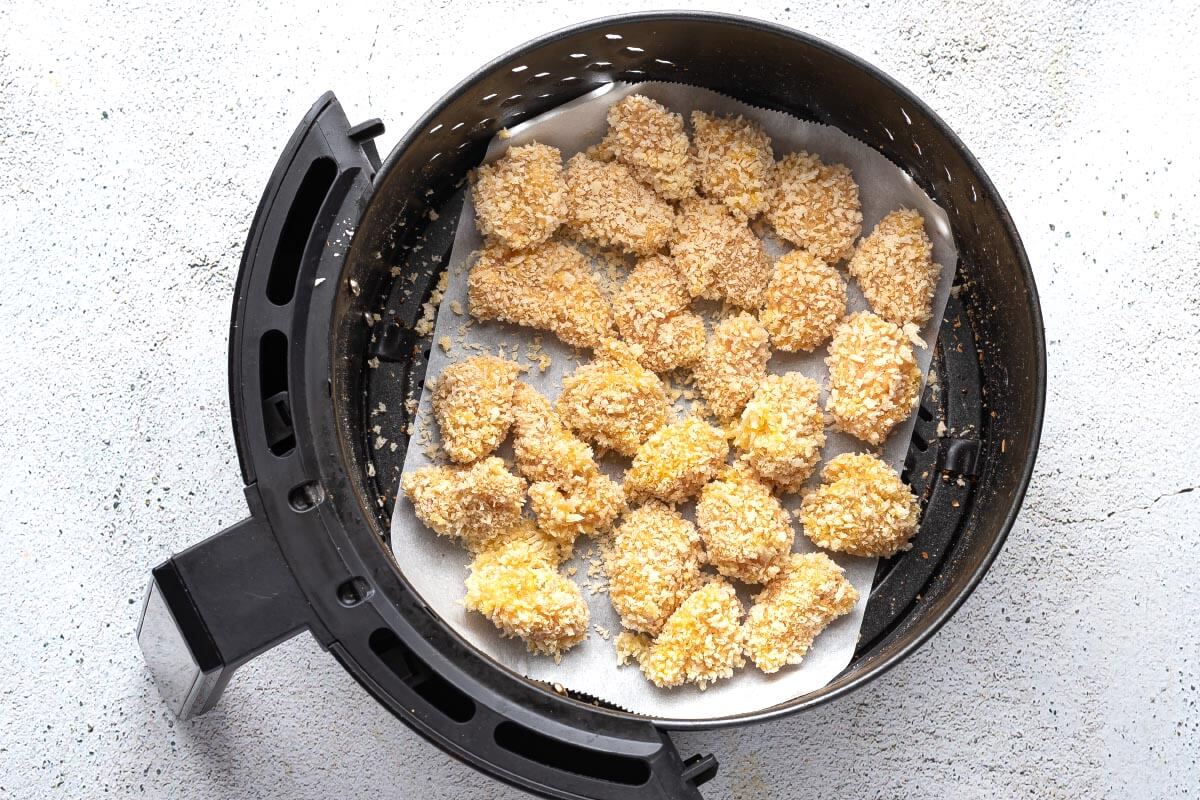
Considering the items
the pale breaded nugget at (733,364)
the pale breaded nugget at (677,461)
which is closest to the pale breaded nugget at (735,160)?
the pale breaded nugget at (733,364)

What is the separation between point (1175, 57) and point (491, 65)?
895 millimetres

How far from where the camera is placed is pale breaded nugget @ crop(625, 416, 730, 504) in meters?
1.16

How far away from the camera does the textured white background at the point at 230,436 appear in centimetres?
121

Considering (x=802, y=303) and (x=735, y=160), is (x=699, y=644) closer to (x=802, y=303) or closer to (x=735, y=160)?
(x=802, y=303)

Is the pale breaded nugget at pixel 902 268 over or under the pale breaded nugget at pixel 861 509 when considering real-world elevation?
over

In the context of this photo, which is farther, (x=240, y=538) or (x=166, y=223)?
(x=166, y=223)

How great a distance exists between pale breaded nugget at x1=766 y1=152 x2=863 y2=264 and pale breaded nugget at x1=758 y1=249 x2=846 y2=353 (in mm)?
25

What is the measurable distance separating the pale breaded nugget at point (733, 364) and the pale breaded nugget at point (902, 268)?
15cm

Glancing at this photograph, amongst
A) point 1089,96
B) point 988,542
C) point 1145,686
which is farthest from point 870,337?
point 1145,686

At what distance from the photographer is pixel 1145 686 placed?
1.24 metres

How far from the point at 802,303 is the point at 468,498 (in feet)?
1.50

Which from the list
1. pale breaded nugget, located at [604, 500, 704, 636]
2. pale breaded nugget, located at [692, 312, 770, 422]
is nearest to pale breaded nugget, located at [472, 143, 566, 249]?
pale breaded nugget, located at [692, 312, 770, 422]

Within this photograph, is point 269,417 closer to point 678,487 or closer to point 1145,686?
point 678,487

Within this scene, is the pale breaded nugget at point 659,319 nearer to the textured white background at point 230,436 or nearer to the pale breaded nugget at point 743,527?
the pale breaded nugget at point 743,527
